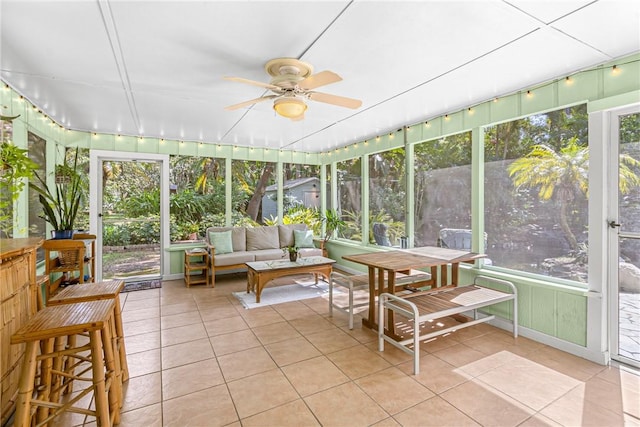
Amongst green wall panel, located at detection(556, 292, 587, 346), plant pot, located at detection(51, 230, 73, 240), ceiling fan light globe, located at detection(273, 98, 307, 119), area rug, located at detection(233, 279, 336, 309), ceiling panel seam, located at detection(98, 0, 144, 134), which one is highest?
ceiling panel seam, located at detection(98, 0, 144, 134)

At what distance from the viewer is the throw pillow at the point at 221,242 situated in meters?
5.32

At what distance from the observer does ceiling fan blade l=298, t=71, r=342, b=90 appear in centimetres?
231

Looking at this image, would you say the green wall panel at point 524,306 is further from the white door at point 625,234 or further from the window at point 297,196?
the window at point 297,196

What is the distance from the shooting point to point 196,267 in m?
5.04

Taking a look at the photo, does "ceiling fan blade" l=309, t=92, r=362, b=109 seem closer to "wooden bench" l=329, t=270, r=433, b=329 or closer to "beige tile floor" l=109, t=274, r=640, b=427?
"wooden bench" l=329, t=270, r=433, b=329

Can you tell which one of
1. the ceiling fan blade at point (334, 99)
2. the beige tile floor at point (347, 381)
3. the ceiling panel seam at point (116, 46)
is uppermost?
the ceiling panel seam at point (116, 46)

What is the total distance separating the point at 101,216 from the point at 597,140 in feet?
21.8

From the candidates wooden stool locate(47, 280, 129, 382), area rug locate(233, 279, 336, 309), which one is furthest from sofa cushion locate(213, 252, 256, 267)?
wooden stool locate(47, 280, 129, 382)

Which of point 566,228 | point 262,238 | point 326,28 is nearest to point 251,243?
point 262,238

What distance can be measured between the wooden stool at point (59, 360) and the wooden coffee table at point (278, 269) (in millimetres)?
2292

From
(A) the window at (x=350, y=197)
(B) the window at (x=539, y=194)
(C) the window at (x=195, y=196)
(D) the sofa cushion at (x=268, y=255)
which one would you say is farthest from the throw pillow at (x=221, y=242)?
(B) the window at (x=539, y=194)

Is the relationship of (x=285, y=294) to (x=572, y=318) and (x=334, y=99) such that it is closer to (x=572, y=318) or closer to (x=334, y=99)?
(x=334, y=99)

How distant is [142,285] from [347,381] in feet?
13.9

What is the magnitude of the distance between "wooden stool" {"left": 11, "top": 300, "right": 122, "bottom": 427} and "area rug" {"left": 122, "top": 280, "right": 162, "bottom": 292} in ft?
10.4
